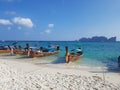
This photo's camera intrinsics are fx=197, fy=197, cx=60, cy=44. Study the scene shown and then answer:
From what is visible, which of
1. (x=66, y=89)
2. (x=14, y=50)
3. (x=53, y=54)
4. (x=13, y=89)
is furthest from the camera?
(x=14, y=50)

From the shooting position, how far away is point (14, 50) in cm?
3728

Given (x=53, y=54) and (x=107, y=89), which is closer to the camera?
(x=107, y=89)

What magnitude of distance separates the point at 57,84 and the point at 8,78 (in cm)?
270

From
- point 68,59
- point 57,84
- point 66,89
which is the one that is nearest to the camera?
point 66,89

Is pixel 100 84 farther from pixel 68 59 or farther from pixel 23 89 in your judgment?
pixel 68 59

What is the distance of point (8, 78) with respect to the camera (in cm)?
1073

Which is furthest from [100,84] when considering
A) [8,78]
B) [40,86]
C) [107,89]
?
[8,78]

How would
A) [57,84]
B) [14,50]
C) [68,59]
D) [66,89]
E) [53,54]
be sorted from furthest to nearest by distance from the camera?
1. [14,50]
2. [53,54]
3. [68,59]
4. [57,84]
5. [66,89]

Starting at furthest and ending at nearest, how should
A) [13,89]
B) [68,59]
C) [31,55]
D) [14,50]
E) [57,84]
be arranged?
[14,50], [31,55], [68,59], [57,84], [13,89]

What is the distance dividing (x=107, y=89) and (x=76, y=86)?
1.60 metres

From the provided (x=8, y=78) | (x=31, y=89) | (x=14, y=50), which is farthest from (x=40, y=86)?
(x=14, y=50)

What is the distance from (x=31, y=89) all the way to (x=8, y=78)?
2.10 meters

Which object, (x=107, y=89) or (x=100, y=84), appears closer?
(x=107, y=89)

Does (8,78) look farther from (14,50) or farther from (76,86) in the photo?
(14,50)
